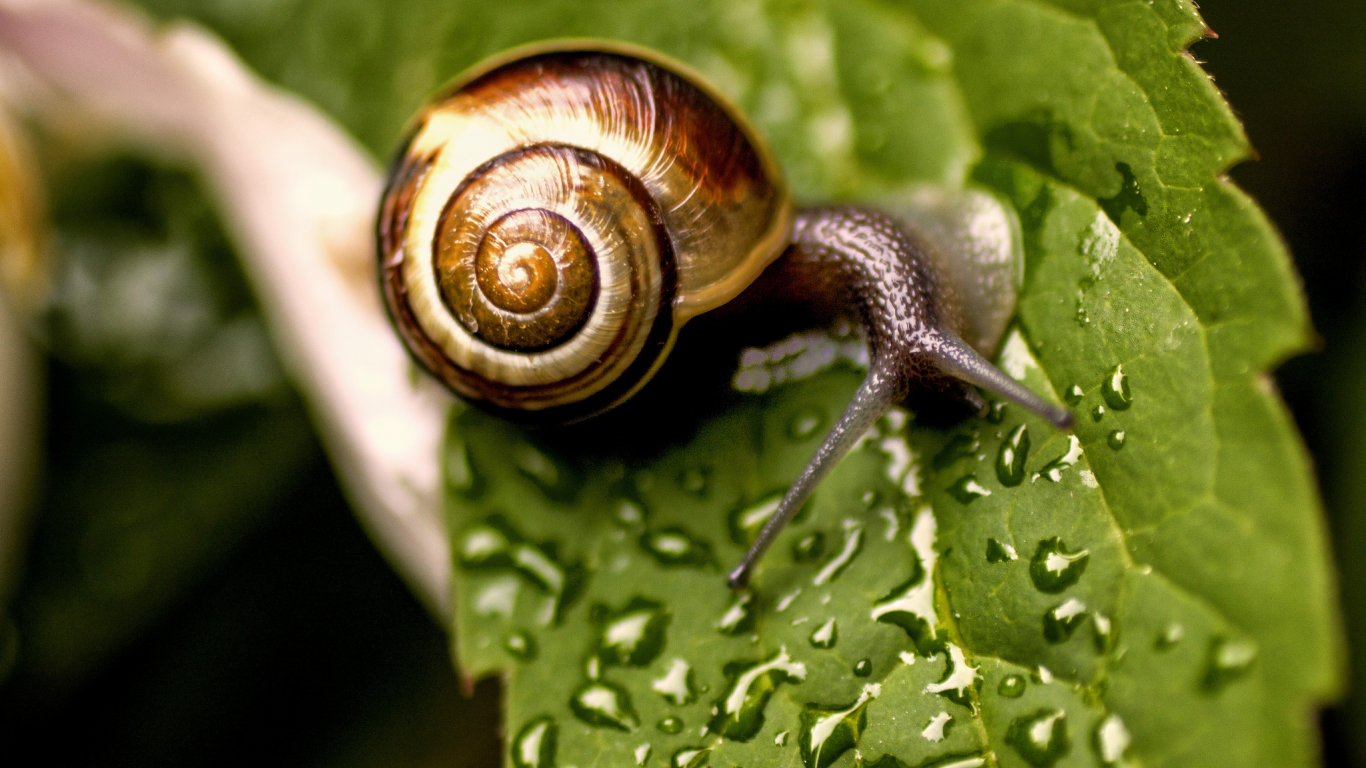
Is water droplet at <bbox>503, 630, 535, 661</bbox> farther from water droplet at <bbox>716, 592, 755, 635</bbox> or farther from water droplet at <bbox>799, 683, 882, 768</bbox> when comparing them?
water droplet at <bbox>799, 683, 882, 768</bbox>

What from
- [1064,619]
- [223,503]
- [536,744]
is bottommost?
[223,503]

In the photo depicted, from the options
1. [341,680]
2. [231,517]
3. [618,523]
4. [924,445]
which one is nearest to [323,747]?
[341,680]

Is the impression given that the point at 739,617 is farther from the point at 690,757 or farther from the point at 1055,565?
the point at 1055,565

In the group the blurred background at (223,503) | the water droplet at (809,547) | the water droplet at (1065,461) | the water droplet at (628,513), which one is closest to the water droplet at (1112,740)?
the water droplet at (1065,461)

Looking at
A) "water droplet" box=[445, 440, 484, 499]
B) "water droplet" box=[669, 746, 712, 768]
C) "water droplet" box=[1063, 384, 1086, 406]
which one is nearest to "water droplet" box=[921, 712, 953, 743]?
"water droplet" box=[669, 746, 712, 768]

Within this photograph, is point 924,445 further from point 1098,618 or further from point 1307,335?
point 1307,335

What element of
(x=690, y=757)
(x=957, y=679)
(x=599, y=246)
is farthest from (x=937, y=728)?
(x=599, y=246)
